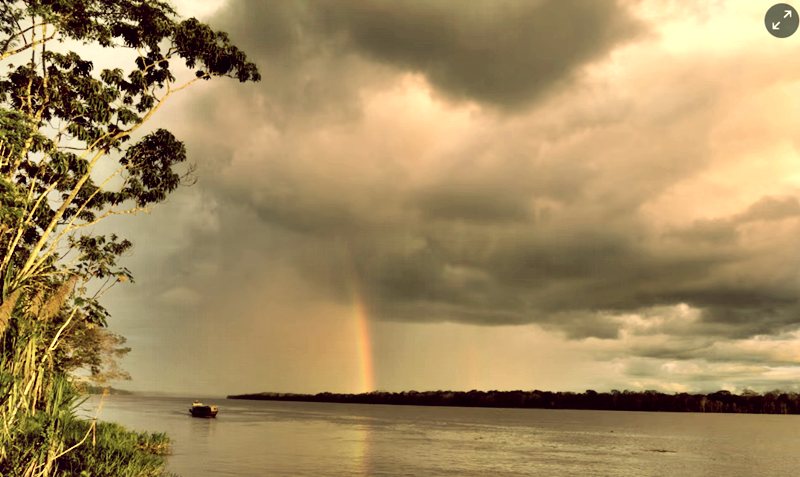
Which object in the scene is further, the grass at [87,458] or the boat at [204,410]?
the boat at [204,410]

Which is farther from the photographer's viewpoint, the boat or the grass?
the boat

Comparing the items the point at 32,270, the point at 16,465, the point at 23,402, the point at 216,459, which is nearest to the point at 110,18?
the point at 32,270

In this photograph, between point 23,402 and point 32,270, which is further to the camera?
point 32,270

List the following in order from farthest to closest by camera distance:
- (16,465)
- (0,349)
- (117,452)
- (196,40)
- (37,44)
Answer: (196,40) → (117,452) → (37,44) → (0,349) → (16,465)

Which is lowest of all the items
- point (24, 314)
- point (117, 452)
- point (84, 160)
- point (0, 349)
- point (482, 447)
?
point (482, 447)

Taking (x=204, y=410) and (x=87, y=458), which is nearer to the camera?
(x=87, y=458)

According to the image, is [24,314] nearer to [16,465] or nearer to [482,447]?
[16,465]

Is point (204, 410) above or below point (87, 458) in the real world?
below

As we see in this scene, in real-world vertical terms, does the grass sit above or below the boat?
above

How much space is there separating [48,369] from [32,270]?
3.29 metres

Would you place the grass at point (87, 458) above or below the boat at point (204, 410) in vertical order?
above

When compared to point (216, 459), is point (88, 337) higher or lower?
higher

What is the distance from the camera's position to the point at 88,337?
48.0m

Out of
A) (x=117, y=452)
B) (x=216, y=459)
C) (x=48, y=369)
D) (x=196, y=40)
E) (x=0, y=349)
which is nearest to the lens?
(x=0, y=349)
